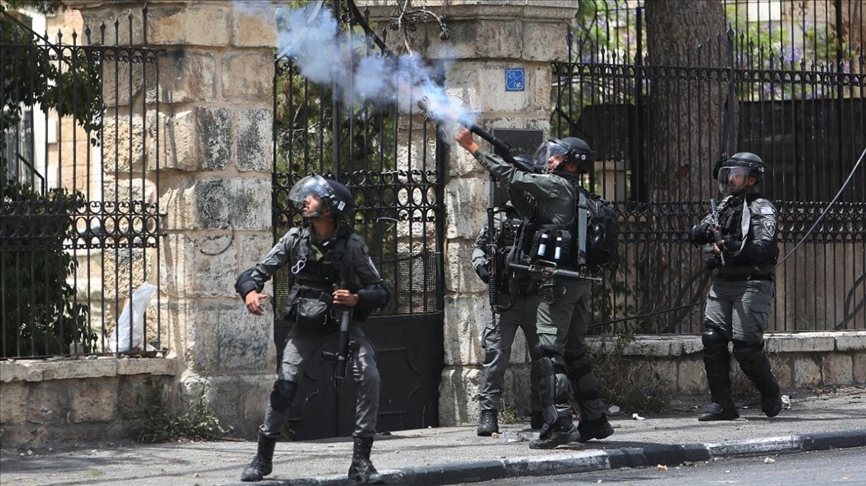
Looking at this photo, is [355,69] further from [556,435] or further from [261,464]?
[261,464]

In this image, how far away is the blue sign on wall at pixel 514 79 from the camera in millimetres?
10797

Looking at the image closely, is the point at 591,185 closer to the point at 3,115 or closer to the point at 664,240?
the point at 664,240

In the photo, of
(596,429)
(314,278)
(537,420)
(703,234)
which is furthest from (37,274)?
(703,234)

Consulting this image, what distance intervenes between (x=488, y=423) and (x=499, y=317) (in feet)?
2.34

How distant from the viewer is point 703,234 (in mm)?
10539

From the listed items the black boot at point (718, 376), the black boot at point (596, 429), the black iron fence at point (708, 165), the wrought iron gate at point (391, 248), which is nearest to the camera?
the black boot at point (596, 429)

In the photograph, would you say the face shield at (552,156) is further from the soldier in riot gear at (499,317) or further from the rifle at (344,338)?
the rifle at (344,338)

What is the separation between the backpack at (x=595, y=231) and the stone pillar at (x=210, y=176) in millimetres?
2187

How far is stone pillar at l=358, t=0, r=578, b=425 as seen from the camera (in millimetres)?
10711

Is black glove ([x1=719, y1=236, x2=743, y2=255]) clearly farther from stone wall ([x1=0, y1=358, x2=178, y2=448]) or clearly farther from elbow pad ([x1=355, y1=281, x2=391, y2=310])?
stone wall ([x1=0, y1=358, x2=178, y2=448])

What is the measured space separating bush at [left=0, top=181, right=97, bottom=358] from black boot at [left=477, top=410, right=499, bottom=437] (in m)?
2.62

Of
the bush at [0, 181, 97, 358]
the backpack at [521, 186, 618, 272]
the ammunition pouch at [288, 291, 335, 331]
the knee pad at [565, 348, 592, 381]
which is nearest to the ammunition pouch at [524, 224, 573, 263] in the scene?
the backpack at [521, 186, 618, 272]

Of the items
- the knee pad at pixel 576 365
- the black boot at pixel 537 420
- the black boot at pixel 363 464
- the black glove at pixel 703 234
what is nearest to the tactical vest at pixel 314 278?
the black boot at pixel 363 464

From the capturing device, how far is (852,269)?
Answer: 12.8 m
